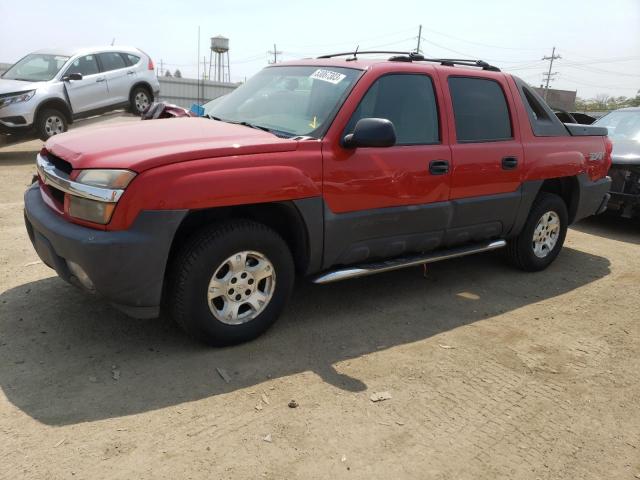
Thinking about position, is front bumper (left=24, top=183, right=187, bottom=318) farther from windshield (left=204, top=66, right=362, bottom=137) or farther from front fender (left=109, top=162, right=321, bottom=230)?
windshield (left=204, top=66, right=362, bottom=137)

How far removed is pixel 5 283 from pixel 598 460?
13.3 ft

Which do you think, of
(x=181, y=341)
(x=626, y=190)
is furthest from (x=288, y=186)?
(x=626, y=190)

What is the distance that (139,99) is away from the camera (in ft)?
40.4

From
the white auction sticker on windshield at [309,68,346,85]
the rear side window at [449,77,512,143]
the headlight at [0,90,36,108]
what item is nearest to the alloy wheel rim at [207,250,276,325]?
the white auction sticker on windshield at [309,68,346,85]

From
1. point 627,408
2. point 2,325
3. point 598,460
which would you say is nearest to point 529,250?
point 627,408

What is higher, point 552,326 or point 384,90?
point 384,90

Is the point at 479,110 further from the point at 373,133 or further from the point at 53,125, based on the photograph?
the point at 53,125

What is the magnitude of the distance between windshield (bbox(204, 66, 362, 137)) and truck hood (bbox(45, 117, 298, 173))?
0.81ft

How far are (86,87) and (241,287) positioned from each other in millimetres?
9247

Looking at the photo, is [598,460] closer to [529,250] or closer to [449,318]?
[449,318]

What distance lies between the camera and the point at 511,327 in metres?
4.10

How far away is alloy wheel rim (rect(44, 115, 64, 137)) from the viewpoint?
10.3 metres

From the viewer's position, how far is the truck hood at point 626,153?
714 cm

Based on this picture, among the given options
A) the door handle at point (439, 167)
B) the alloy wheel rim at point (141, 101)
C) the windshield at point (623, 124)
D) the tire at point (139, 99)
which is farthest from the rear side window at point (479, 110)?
the alloy wheel rim at point (141, 101)
